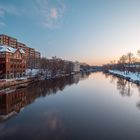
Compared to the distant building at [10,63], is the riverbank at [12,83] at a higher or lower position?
lower

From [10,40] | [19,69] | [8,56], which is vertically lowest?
[19,69]

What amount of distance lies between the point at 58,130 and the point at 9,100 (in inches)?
501

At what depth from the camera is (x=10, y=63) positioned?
42031 mm

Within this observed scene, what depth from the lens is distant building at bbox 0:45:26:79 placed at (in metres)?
39.6

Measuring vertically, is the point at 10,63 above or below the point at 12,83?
above

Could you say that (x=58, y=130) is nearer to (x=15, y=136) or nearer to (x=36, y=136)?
(x=36, y=136)

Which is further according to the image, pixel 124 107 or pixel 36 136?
pixel 124 107

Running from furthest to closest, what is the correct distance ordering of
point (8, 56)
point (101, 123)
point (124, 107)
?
point (8, 56)
point (124, 107)
point (101, 123)

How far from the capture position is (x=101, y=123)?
13156 millimetres

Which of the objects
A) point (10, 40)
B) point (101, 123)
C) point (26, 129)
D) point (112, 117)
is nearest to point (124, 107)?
point (112, 117)

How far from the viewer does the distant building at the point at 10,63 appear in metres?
39.6

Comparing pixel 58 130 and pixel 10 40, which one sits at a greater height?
pixel 10 40

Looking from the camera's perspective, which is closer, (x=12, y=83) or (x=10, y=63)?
(x=12, y=83)

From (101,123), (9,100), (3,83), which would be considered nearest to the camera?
(101,123)
